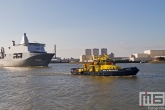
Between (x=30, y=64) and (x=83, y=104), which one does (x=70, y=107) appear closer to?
(x=83, y=104)

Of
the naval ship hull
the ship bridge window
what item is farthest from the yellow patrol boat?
the ship bridge window

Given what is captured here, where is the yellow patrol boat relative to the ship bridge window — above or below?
below

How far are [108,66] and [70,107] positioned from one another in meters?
20.4

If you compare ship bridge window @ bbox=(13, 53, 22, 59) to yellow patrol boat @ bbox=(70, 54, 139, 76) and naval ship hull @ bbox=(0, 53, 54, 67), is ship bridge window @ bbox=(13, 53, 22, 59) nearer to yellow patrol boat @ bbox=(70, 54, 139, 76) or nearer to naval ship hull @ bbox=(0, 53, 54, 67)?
naval ship hull @ bbox=(0, 53, 54, 67)

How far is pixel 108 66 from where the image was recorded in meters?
33.7

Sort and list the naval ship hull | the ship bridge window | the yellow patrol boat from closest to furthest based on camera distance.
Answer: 1. the yellow patrol boat
2. the naval ship hull
3. the ship bridge window

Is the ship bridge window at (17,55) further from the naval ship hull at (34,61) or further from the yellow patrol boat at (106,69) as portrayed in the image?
the yellow patrol boat at (106,69)

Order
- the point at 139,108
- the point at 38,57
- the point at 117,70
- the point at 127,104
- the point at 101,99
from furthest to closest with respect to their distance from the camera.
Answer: the point at 38,57 < the point at 117,70 < the point at 101,99 < the point at 127,104 < the point at 139,108

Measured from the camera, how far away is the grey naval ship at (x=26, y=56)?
217ft

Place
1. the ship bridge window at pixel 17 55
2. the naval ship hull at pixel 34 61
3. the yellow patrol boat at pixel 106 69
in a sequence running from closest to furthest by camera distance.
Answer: the yellow patrol boat at pixel 106 69 < the naval ship hull at pixel 34 61 < the ship bridge window at pixel 17 55

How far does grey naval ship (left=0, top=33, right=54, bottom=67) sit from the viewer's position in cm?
6612

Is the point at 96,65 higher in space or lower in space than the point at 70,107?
higher

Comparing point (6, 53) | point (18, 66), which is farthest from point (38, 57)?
point (6, 53)

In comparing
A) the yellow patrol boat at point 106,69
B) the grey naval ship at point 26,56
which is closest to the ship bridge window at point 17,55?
the grey naval ship at point 26,56
